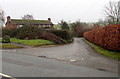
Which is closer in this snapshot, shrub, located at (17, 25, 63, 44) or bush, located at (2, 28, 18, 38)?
shrub, located at (17, 25, 63, 44)

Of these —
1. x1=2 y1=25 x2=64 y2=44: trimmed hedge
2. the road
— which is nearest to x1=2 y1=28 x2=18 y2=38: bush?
x1=2 y1=25 x2=64 y2=44: trimmed hedge

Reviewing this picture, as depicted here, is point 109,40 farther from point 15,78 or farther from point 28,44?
point 28,44

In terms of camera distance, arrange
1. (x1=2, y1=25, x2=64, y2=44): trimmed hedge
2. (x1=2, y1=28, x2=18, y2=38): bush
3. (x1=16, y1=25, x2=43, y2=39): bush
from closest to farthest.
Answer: (x1=2, y1=25, x2=64, y2=44): trimmed hedge
(x1=16, y1=25, x2=43, y2=39): bush
(x1=2, y1=28, x2=18, y2=38): bush

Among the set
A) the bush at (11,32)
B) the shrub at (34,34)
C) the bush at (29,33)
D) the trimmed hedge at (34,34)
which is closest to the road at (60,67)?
the trimmed hedge at (34,34)

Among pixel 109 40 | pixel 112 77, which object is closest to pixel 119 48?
pixel 109 40

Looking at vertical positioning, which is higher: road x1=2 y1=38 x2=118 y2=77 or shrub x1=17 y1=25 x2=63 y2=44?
shrub x1=17 y1=25 x2=63 y2=44

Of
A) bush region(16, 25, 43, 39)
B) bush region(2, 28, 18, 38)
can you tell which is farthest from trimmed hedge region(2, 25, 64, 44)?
bush region(2, 28, 18, 38)

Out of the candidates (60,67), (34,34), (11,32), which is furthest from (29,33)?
(60,67)

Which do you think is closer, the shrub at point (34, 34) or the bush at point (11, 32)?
the shrub at point (34, 34)

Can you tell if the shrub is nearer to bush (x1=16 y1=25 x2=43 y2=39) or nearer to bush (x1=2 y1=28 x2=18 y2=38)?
bush (x1=16 y1=25 x2=43 y2=39)

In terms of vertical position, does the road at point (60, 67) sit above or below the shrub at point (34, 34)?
below

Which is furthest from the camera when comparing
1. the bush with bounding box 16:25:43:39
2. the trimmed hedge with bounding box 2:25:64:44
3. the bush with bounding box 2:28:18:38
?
the bush with bounding box 2:28:18:38

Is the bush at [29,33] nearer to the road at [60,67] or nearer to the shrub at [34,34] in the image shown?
the shrub at [34,34]

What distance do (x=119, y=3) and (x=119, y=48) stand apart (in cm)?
4003
